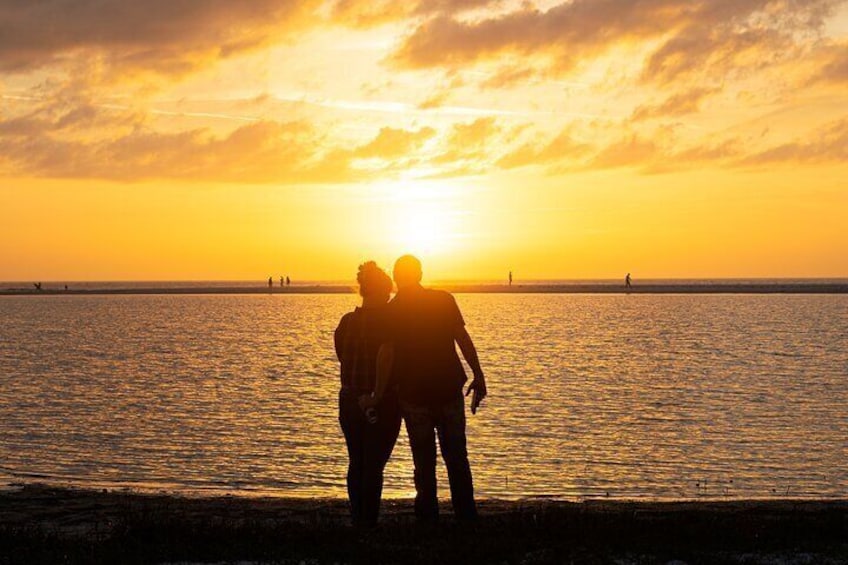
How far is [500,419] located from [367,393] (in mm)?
15456

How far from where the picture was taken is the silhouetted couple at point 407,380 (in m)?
10.1

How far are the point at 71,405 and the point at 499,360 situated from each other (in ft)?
71.7

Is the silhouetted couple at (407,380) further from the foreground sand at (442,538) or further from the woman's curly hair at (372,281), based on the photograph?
the foreground sand at (442,538)

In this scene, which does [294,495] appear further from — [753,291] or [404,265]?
[753,291]

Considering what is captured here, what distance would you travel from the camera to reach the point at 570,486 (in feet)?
57.1

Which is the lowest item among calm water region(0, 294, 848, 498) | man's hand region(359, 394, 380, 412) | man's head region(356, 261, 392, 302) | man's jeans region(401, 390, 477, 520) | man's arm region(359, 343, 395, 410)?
calm water region(0, 294, 848, 498)

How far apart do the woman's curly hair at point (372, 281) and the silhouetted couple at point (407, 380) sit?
0.01 m

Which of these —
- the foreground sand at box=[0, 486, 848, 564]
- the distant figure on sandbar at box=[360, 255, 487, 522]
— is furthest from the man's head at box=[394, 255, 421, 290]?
the foreground sand at box=[0, 486, 848, 564]

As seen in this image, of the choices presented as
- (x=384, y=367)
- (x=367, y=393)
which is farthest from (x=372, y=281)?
(x=367, y=393)

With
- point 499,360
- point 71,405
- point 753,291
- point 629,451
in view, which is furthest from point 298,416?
point 753,291

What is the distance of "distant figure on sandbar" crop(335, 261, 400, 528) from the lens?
10.3m

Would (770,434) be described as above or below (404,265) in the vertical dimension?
below

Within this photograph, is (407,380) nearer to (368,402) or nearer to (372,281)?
(368,402)

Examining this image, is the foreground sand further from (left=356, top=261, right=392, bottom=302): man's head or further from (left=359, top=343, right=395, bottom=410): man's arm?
(left=356, top=261, right=392, bottom=302): man's head
